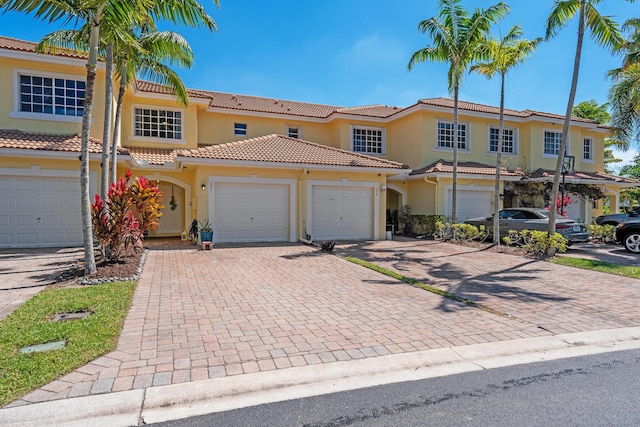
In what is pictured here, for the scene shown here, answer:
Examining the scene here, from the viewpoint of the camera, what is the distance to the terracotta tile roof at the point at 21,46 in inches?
513

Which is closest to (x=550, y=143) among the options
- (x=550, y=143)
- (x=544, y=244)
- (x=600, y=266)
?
(x=550, y=143)

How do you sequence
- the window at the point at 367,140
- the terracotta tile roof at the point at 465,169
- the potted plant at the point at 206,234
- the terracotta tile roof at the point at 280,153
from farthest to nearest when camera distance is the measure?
the window at the point at 367,140, the terracotta tile roof at the point at 465,169, the terracotta tile roof at the point at 280,153, the potted plant at the point at 206,234

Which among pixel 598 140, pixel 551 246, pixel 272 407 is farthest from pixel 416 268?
pixel 598 140

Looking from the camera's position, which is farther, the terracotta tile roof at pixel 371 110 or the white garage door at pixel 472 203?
the terracotta tile roof at pixel 371 110

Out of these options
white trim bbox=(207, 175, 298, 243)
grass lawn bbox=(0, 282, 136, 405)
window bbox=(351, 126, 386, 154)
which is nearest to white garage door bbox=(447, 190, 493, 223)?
window bbox=(351, 126, 386, 154)

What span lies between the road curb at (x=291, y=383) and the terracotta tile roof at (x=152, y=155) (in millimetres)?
12838

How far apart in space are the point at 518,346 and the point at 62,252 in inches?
509

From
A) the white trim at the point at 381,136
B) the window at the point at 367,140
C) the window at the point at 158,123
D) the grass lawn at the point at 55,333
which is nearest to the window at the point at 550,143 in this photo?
the white trim at the point at 381,136

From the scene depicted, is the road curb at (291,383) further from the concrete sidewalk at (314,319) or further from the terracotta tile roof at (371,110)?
the terracotta tile roof at (371,110)

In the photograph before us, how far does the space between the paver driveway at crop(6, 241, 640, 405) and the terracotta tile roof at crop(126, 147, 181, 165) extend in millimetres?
6390

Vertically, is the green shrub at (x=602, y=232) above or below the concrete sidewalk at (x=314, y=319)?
above

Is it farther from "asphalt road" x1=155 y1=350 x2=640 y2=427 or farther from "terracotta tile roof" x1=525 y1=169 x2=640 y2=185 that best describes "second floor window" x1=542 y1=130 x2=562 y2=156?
"asphalt road" x1=155 y1=350 x2=640 y2=427

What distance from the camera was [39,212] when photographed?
12.8 m

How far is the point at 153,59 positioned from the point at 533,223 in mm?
15064
